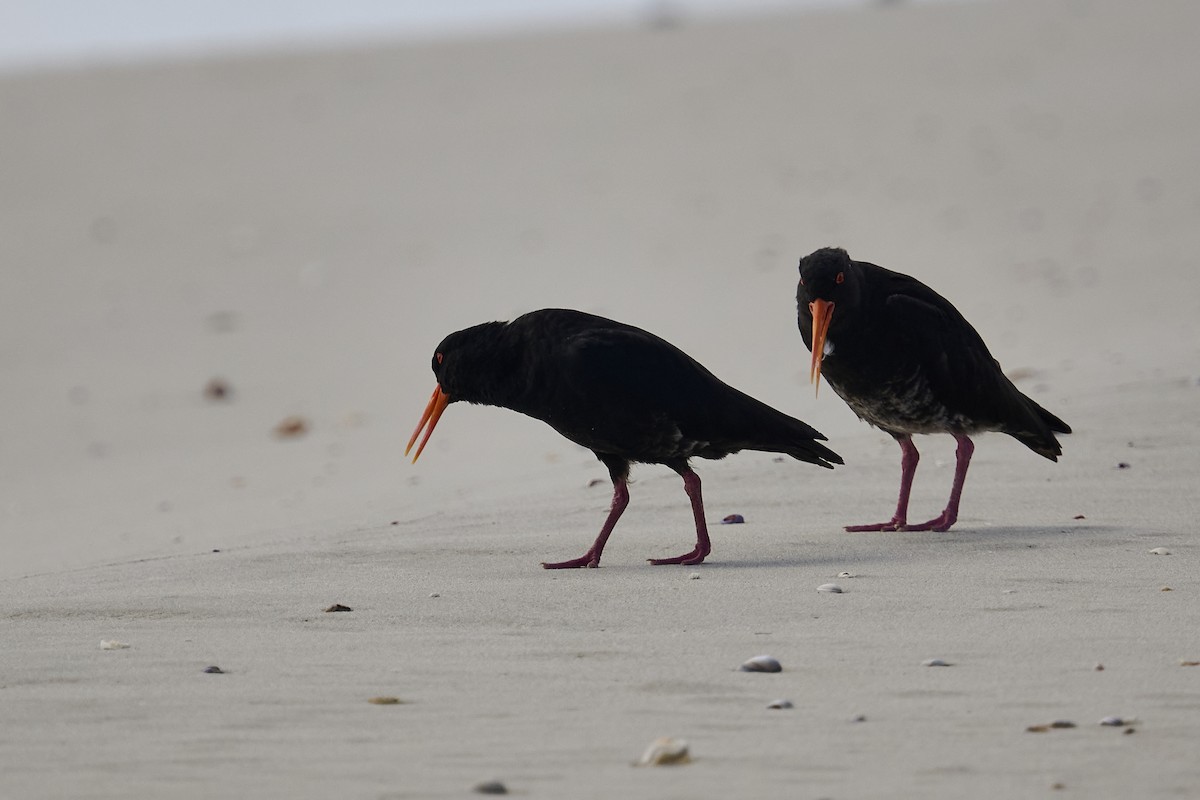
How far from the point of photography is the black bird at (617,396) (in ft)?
19.7

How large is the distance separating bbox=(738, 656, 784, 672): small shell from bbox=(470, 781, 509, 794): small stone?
42.3 inches

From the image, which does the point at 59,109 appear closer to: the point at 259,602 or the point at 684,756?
the point at 259,602

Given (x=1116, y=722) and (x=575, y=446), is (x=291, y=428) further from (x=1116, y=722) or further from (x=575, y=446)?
(x=1116, y=722)

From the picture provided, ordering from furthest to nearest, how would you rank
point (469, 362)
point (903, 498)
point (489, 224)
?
point (489, 224), point (903, 498), point (469, 362)

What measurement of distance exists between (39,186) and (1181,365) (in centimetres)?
1587

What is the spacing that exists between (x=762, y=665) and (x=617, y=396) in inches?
75.6

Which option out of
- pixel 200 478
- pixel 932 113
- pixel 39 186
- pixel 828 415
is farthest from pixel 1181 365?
pixel 39 186

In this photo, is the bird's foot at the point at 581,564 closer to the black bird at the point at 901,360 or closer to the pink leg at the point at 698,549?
the pink leg at the point at 698,549

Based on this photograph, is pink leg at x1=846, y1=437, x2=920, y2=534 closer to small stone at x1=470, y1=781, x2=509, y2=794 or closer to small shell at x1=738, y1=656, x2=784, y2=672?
small shell at x1=738, y1=656, x2=784, y2=672

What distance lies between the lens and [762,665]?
4230 mm

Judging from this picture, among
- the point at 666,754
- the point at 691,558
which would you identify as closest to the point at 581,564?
the point at 691,558

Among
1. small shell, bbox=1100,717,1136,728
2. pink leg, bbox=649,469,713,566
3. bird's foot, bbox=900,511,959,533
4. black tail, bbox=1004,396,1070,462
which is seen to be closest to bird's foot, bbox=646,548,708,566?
pink leg, bbox=649,469,713,566

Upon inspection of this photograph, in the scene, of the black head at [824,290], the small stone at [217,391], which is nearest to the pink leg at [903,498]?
the black head at [824,290]

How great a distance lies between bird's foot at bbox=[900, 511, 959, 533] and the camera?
644 centimetres
